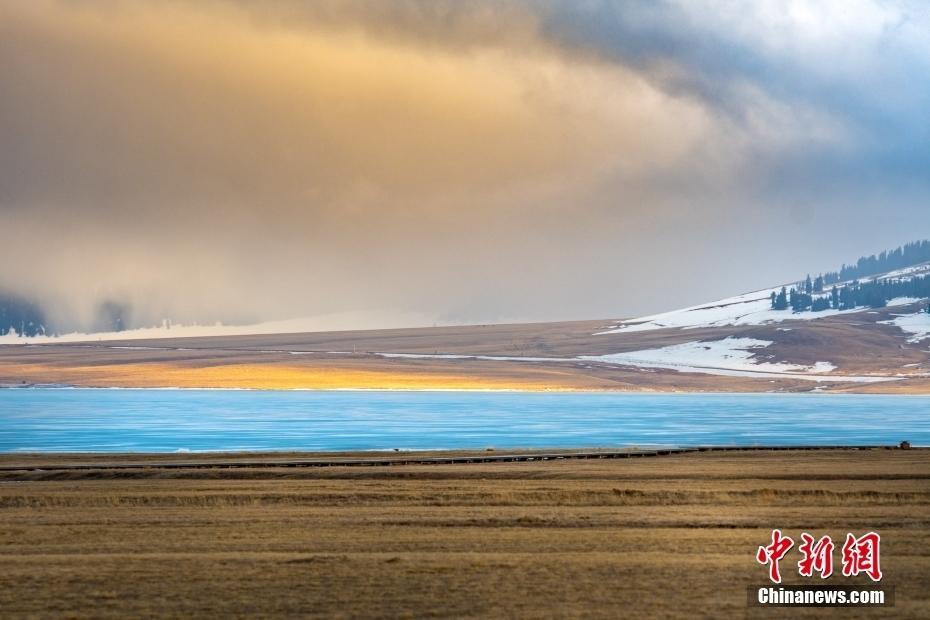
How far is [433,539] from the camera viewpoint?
115 ft

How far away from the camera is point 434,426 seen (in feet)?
406

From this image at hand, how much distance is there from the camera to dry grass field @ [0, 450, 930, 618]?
25.6 meters

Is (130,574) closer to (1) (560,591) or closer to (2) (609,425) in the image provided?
(1) (560,591)

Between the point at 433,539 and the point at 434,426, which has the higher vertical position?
→ the point at 433,539

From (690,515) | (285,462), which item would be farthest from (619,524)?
(285,462)

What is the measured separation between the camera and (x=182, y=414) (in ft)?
499

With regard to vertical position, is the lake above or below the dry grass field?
below

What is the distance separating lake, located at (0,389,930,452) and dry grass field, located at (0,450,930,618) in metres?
36.2

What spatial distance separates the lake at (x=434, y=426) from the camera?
9600cm

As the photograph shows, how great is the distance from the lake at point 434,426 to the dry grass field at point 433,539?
36180 mm

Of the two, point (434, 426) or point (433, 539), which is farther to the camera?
point (434, 426)

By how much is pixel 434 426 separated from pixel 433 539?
291 feet

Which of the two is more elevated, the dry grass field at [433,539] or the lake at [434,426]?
the dry grass field at [433,539]

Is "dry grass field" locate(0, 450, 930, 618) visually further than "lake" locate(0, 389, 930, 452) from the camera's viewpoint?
No
